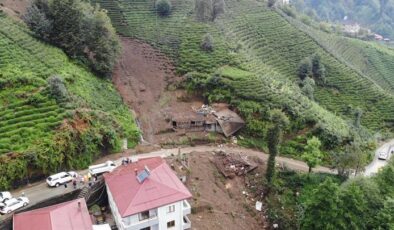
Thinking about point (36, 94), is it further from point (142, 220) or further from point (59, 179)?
point (142, 220)

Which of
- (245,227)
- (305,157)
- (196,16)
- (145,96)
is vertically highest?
(196,16)

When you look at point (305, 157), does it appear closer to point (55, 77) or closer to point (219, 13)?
point (55, 77)

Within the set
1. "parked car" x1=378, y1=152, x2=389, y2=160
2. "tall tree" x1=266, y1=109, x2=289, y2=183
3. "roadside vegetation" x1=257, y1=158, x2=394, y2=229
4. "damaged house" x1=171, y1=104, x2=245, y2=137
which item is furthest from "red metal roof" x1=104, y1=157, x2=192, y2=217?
"parked car" x1=378, y1=152, x2=389, y2=160

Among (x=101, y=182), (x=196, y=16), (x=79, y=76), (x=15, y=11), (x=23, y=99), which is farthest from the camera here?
(x=196, y=16)

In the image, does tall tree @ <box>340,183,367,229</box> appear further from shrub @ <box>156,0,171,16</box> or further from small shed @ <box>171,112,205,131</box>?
shrub @ <box>156,0,171,16</box>

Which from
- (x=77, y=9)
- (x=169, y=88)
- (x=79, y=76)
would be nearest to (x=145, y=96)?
(x=169, y=88)

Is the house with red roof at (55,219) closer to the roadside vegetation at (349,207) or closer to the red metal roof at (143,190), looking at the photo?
the red metal roof at (143,190)

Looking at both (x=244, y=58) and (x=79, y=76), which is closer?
(x=79, y=76)
